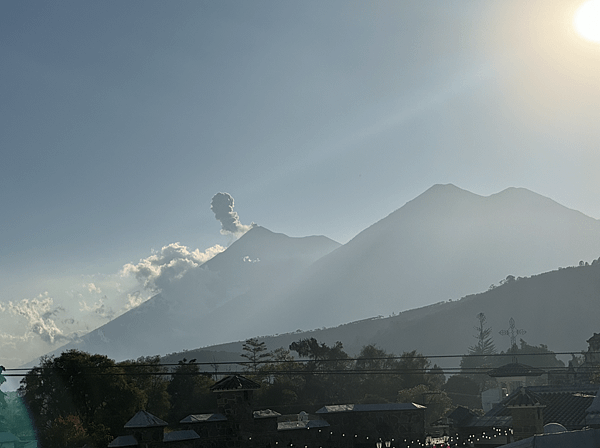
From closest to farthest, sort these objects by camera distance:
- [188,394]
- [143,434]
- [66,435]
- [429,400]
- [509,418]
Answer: [143,434] < [509,418] < [66,435] < [188,394] < [429,400]

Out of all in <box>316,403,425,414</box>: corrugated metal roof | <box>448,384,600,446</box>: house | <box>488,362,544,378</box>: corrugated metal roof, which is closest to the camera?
<box>316,403,425,414</box>: corrugated metal roof

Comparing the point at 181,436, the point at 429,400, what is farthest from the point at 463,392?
the point at 181,436

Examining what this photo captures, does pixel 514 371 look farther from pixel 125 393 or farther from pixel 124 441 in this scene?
pixel 125 393

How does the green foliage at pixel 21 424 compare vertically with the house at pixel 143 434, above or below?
below

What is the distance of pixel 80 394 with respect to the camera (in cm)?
5353

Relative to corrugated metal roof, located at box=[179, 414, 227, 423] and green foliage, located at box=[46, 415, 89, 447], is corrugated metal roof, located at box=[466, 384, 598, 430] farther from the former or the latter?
green foliage, located at box=[46, 415, 89, 447]

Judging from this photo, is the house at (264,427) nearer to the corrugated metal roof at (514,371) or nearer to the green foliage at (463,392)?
the corrugated metal roof at (514,371)

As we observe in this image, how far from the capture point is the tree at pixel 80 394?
173ft

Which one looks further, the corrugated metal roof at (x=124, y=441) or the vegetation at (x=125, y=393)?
the vegetation at (x=125, y=393)

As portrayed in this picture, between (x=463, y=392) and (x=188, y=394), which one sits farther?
(x=463, y=392)

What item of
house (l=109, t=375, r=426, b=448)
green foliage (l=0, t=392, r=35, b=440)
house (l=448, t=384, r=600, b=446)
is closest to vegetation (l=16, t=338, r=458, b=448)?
green foliage (l=0, t=392, r=35, b=440)

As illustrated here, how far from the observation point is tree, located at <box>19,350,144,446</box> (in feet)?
173

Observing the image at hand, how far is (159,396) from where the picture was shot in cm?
7150

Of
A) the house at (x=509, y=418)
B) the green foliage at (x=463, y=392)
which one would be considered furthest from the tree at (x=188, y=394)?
the green foliage at (x=463, y=392)
